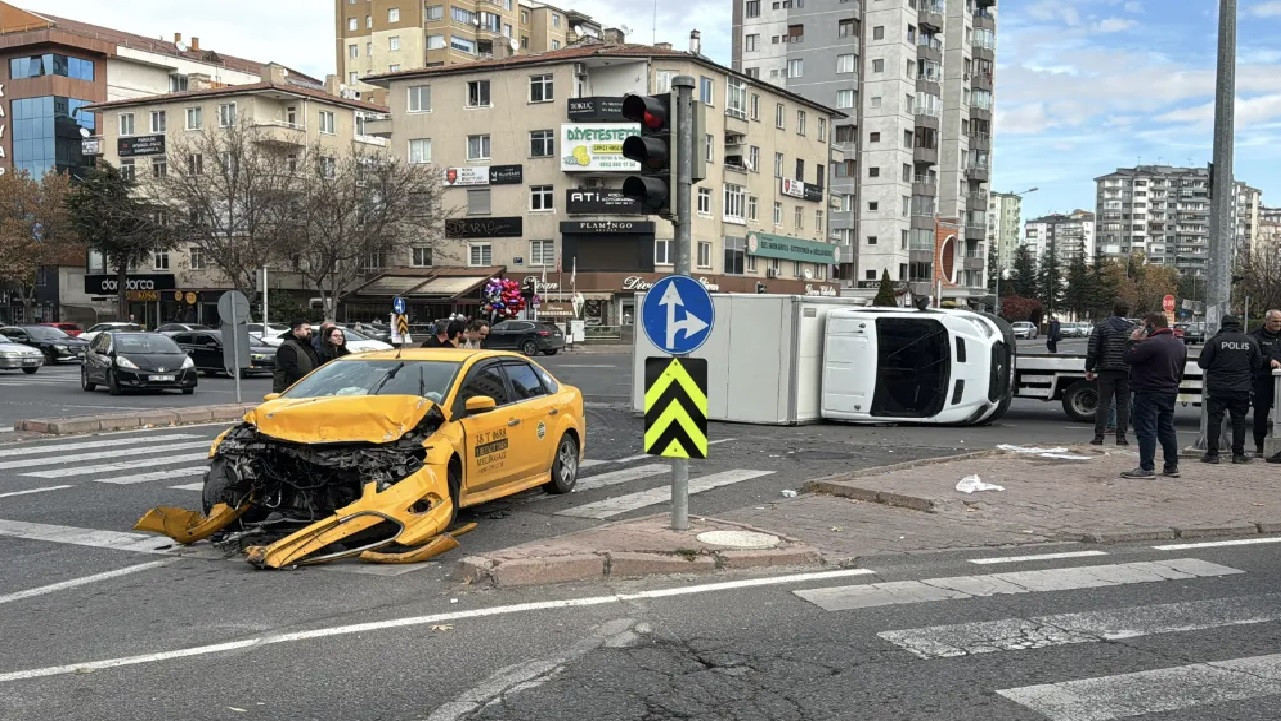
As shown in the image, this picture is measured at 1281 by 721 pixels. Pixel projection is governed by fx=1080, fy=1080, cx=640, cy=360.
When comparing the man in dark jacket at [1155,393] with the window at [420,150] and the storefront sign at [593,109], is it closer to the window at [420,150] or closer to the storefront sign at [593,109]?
the storefront sign at [593,109]

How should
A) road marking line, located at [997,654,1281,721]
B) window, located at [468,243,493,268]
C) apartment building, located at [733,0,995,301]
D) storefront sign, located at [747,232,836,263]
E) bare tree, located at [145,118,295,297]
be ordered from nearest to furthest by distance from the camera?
1. road marking line, located at [997,654,1281,721]
2. bare tree, located at [145,118,295,297]
3. window, located at [468,243,493,268]
4. storefront sign, located at [747,232,836,263]
5. apartment building, located at [733,0,995,301]

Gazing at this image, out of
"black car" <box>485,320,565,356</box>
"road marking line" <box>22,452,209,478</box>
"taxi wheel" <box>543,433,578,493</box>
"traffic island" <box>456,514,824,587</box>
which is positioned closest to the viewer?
"traffic island" <box>456,514,824,587</box>

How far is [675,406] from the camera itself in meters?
8.05

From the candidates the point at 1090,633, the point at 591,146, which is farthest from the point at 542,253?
the point at 1090,633

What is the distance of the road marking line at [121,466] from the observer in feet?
38.4

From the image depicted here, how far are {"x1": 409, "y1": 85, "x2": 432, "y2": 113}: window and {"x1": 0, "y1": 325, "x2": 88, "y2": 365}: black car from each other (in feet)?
87.1

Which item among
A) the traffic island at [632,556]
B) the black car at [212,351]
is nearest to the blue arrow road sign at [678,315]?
the traffic island at [632,556]

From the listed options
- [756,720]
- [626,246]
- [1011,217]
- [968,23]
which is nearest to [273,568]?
[756,720]

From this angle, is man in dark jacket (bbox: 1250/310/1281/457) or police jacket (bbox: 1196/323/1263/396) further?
man in dark jacket (bbox: 1250/310/1281/457)

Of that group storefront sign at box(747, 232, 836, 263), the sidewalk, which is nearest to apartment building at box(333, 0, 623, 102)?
storefront sign at box(747, 232, 836, 263)

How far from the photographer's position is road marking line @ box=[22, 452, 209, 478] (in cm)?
1170

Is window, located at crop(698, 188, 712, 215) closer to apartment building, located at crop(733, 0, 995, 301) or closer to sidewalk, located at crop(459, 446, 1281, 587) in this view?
apartment building, located at crop(733, 0, 995, 301)

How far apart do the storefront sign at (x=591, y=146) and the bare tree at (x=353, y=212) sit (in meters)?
7.73

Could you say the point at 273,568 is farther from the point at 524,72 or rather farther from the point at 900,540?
the point at 524,72
